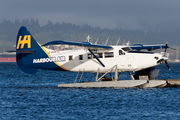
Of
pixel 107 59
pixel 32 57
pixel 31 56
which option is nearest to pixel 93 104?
pixel 107 59

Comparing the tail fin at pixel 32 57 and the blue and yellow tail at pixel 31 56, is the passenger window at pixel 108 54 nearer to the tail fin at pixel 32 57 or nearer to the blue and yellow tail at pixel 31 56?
the tail fin at pixel 32 57

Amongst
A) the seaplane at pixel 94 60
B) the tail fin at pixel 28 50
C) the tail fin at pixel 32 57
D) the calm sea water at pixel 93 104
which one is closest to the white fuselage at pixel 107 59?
the seaplane at pixel 94 60

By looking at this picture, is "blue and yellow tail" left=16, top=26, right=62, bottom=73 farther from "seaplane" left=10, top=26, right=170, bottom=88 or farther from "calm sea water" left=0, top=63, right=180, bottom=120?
"calm sea water" left=0, top=63, right=180, bottom=120

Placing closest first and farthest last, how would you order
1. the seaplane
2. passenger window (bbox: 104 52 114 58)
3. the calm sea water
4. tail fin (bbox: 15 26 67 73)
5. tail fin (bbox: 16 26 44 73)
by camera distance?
the calm sea water, the seaplane, passenger window (bbox: 104 52 114 58), tail fin (bbox: 15 26 67 73), tail fin (bbox: 16 26 44 73)

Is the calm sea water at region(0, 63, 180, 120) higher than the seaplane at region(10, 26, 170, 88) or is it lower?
lower

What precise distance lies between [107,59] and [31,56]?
6386mm

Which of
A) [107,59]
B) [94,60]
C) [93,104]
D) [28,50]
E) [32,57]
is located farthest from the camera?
[32,57]

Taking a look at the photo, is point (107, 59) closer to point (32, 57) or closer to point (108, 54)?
point (108, 54)

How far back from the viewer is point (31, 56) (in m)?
27.5

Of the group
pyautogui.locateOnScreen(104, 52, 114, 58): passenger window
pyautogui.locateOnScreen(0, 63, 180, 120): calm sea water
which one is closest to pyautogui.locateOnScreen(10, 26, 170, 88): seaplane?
pyautogui.locateOnScreen(104, 52, 114, 58): passenger window

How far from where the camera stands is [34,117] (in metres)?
16.3

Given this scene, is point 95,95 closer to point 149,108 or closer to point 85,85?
point 85,85

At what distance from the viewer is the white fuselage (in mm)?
25609

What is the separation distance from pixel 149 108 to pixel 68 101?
211 inches
